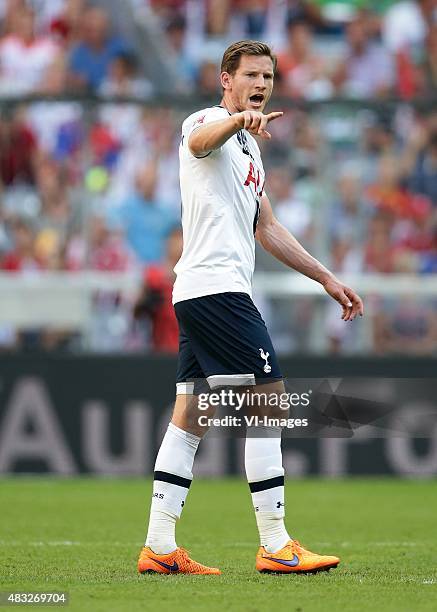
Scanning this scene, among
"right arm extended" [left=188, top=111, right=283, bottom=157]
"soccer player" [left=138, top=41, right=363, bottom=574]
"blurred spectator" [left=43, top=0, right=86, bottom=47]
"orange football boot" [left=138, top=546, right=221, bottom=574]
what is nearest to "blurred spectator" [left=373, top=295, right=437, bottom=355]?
"blurred spectator" [left=43, top=0, right=86, bottom=47]

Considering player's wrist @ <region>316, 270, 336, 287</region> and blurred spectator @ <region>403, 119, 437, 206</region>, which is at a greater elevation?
blurred spectator @ <region>403, 119, 437, 206</region>

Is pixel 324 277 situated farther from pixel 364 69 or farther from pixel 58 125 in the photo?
pixel 364 69

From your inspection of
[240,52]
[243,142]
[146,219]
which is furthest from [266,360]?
[146,219]

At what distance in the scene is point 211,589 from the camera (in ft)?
18.8

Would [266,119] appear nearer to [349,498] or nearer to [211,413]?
[211,413]

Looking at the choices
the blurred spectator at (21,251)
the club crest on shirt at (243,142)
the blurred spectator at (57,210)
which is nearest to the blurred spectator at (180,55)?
the blurred spectator at (57,210)

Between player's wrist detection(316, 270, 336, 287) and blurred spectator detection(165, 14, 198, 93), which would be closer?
player's wrist detection(316, 270, 336, 287)

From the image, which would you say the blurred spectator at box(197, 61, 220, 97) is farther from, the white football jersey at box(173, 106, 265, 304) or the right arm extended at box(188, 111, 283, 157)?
the right arm extended at box(188, 111, 283, 157)

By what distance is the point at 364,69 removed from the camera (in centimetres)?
1581

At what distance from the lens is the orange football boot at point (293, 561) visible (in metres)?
6.19

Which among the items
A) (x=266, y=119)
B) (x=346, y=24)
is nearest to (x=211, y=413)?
(x=266, y=119)

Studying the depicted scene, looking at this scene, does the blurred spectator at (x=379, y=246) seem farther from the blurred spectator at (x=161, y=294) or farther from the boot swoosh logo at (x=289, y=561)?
the boot swoosh logo at (x=289, y=561)

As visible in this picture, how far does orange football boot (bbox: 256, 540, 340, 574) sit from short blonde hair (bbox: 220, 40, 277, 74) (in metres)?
2.20

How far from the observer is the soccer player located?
611 centimetres
